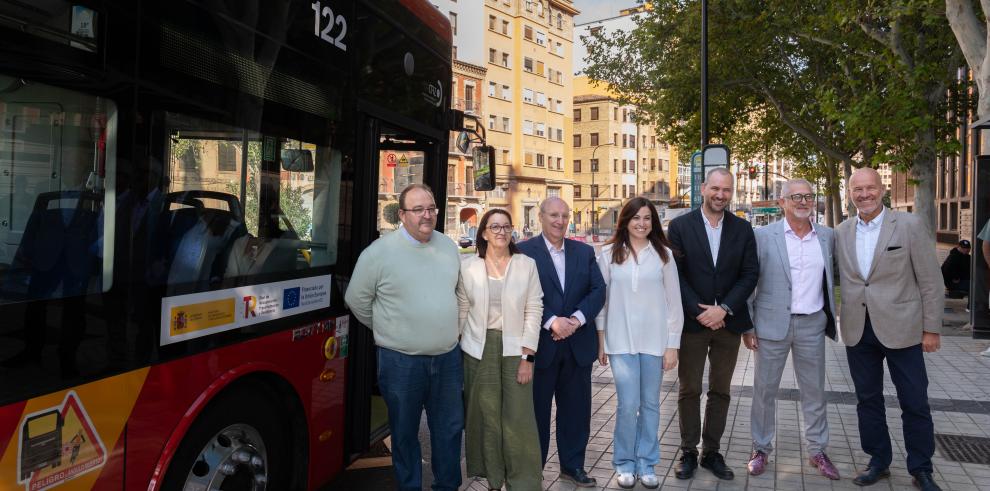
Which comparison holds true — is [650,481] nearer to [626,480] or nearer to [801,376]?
[626,480]

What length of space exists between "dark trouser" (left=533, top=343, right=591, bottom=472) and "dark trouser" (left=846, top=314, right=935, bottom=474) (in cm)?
179

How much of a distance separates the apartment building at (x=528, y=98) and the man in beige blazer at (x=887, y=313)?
199 ft

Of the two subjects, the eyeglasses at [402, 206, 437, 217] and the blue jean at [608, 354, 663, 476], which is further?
the blue jean at [608, 354, 663, 476]

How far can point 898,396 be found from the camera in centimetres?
501

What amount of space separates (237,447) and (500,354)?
163 centimetres

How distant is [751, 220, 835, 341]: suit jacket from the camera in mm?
5176

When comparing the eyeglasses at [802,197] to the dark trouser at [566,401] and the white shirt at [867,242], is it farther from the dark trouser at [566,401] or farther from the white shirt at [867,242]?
the dark trouser at [566,401]

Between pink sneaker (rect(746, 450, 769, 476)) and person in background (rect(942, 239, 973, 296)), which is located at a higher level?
person in background (rect(942, 239, 973, 296))

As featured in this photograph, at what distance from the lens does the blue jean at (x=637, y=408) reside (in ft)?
16.3

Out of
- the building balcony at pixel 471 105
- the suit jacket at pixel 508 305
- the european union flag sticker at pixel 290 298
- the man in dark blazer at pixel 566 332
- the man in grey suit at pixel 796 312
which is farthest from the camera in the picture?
the building balcony at pixel 471 105

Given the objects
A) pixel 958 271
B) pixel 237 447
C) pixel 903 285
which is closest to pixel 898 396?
pixel 903 285

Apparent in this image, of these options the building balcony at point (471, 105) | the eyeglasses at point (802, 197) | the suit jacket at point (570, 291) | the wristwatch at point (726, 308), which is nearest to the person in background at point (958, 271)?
the eyeglasses at point (802, 197)

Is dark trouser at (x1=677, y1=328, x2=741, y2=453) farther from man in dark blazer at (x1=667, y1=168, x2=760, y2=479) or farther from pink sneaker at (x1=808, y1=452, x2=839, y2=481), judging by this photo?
pink sneaker at (x1=808, y1=452, x2=839, y2=481)

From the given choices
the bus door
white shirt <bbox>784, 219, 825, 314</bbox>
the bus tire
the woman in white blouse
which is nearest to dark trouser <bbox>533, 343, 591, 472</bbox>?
the woman in white blouse
